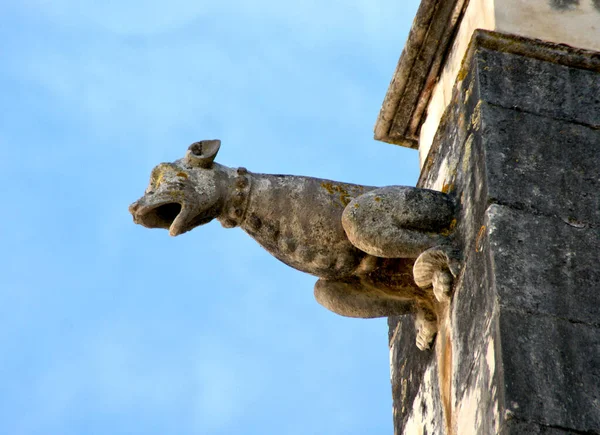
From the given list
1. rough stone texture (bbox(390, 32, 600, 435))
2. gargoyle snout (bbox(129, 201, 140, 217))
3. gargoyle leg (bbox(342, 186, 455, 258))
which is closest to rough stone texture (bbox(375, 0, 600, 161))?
rough stone texture (bbox(390, 32, 600, 435))

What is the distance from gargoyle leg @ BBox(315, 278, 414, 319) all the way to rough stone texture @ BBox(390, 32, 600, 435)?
0.33m

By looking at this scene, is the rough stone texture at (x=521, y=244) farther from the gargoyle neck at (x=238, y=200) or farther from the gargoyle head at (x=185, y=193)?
the gargoyle head at (x=185, y=193)

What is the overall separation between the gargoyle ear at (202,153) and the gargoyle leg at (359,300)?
32.8 inches

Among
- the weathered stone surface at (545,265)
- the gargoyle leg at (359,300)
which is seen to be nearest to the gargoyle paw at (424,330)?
the gargoyle leg at (359,300)

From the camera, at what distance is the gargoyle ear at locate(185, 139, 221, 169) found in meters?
6.48

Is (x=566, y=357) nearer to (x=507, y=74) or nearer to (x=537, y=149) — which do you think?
(x=537, y=149)

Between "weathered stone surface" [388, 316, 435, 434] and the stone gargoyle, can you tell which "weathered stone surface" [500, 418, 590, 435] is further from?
"weathered stone surface" [388, 316, 435, 434]

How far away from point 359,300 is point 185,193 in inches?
39.7

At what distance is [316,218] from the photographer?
20.6 ft

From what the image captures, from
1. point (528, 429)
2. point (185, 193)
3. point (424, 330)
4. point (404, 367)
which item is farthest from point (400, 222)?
point (528, 429)

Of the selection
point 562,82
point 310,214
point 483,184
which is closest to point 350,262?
point 310,214

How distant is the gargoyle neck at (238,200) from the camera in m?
6.41

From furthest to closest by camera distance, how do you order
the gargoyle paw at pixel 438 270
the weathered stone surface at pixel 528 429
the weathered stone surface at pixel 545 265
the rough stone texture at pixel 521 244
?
1. the gargoyle paw at pixel 438 270
2. the weathered stone surface at pixel 545 265
3. the rough stone texture at pixel 521 244
4. the weathered stone surface at pixel 528 429

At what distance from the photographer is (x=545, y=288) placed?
5262mm
